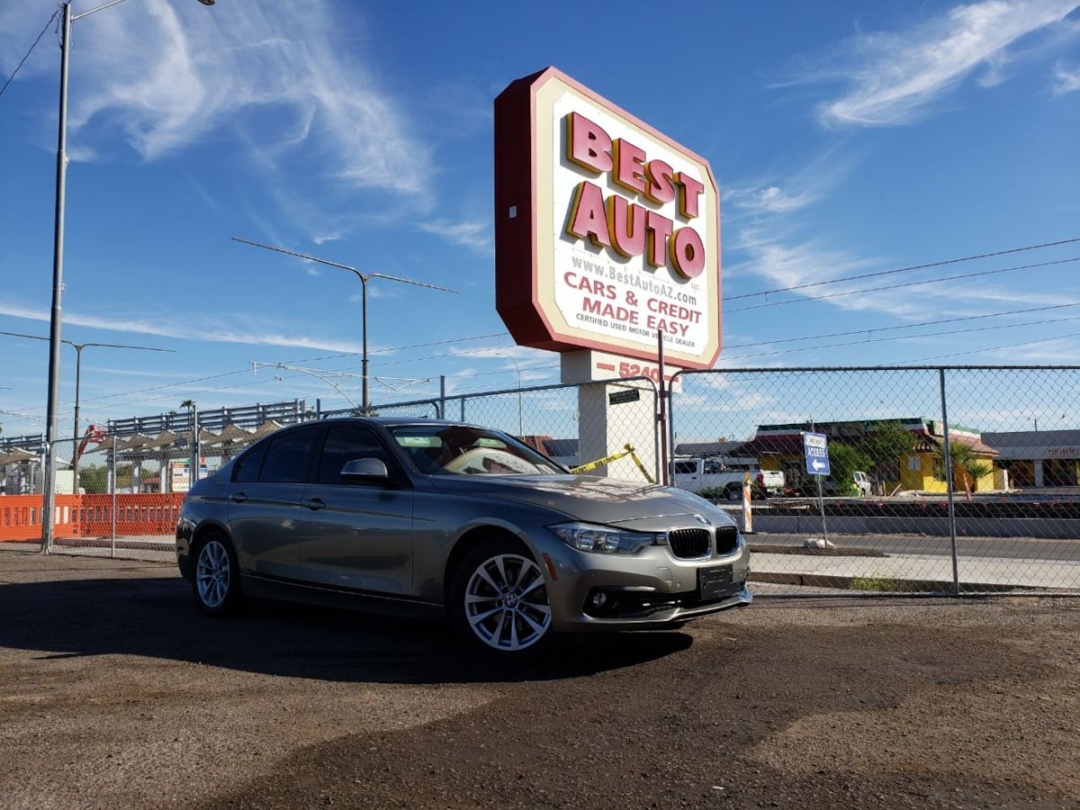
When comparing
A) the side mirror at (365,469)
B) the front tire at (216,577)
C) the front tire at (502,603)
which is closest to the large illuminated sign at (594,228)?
the front tire at (216,577)

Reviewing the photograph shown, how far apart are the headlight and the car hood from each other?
5 cm

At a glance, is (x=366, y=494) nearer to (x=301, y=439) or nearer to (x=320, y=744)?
(x=301, y=439)

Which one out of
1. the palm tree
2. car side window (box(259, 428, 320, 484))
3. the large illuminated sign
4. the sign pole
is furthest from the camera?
the palm tree

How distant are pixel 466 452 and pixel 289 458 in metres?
1.56

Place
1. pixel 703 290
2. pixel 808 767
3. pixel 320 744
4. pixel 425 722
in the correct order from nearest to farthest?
pixel 808 767 → pixel 320 744 → pixel 425 722 → pixel 703 290

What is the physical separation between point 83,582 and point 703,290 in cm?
1065

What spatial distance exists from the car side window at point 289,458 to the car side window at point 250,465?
0.07 meters

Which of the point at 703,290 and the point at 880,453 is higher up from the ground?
the point at 703,290

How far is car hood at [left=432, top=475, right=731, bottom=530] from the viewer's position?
203 inches

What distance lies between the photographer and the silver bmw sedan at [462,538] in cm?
502

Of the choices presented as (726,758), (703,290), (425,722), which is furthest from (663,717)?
(703,290)

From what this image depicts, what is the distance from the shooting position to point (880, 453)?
44.3 feet

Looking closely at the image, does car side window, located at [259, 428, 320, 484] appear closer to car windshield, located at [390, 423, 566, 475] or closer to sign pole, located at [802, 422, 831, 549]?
car windshield, located at [390, 423, 566, 475]

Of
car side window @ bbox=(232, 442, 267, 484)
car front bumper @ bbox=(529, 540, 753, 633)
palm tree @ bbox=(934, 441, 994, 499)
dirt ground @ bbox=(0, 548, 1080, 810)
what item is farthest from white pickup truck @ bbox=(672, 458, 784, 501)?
car front bumper @ bbox=(529, 540, 753, 633)
